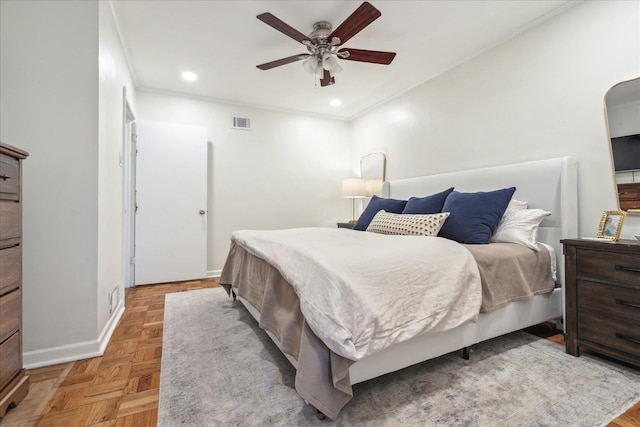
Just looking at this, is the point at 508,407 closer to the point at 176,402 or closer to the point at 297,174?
the point at 176,402

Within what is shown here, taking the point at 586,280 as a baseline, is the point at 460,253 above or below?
above

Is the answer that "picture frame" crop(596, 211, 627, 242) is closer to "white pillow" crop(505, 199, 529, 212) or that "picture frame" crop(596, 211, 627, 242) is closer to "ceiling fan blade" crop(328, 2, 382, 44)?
"white pillow" crop(505, 199, 529, 212)

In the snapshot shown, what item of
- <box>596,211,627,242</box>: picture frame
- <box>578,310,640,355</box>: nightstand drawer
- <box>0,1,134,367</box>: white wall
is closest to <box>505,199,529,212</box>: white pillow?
<box>596,211,627,242</box>: picture frame

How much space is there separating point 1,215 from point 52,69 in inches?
40.5

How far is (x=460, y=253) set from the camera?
1.72 metres

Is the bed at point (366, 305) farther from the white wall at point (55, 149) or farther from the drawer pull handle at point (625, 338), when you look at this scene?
the white wall at point (55, 149)

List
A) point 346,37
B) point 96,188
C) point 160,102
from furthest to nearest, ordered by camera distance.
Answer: point 160,102
point 346,37
point 96,188

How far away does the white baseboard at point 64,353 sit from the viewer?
1709 millimetres

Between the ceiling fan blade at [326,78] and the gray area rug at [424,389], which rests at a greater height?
the ceiling fan blade at [326,78]

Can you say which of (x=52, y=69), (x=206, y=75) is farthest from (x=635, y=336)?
(x=206, y=75)

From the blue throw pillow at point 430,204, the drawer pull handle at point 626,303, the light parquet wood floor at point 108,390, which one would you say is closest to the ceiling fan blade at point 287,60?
the blue throw pillow at point 430,204

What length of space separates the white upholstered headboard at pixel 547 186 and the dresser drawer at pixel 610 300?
1.02 feet

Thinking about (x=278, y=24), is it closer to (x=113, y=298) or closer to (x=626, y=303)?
(x=113, y=298)

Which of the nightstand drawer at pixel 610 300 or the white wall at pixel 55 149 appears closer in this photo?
the nightstand drawer at pixel 610 300
